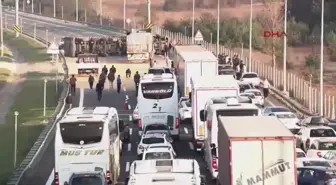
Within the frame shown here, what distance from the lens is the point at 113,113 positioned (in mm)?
34844

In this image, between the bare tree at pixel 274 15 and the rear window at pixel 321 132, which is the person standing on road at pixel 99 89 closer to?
the rear window at pixel 321 132

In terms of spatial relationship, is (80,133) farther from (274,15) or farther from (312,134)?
(274,15)

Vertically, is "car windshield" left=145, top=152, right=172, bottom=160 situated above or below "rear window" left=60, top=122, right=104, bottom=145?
below

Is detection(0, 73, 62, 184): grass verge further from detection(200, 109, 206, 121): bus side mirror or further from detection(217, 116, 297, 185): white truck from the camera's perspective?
detection(217, 116, 297, 185): white truck

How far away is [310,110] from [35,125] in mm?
17337

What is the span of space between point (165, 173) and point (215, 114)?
12185 millimetres

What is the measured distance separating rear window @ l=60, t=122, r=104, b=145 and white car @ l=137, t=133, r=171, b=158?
6.07m

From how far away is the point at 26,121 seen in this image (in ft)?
170

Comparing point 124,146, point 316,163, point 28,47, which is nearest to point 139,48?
point 28,47

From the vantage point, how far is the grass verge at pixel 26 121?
39309 mm

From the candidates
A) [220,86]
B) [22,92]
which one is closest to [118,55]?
[22,92]

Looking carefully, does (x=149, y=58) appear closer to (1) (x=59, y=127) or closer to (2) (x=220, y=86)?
(2) (x=220, y=86)

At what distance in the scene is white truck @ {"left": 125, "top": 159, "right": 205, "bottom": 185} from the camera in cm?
2139

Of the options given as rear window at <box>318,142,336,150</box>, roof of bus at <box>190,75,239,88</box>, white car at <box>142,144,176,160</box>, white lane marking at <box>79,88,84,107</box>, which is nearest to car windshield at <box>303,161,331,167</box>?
rear window at <box>318,142,336,150</box>
